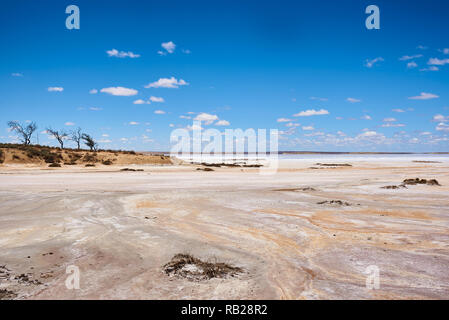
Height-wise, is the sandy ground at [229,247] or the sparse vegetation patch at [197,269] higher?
the sparse vegetation patch at [197,269]

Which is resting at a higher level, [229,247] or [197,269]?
[197,269]

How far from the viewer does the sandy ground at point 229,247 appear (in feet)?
16.3

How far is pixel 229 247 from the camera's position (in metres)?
7.37

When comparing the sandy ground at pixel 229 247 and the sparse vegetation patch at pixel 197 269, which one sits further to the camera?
the sparse vegetation patch at pixel 197 269

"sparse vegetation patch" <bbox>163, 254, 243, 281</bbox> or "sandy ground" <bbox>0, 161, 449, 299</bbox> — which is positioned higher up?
"sparse vegetation patch" <bbox>163, 254, 243, 281</bbox>

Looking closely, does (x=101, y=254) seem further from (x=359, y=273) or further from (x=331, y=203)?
(x=331, y=203)

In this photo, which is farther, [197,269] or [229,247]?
[229,247]

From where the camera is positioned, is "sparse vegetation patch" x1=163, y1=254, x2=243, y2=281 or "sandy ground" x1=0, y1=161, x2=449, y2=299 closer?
"sandy ground" x1=0, y1=161, x2=449, y2=299

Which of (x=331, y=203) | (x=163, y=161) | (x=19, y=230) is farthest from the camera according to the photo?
(x=163, y=161)

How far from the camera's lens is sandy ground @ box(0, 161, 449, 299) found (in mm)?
4961

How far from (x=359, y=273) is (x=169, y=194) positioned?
1202 centimetres
